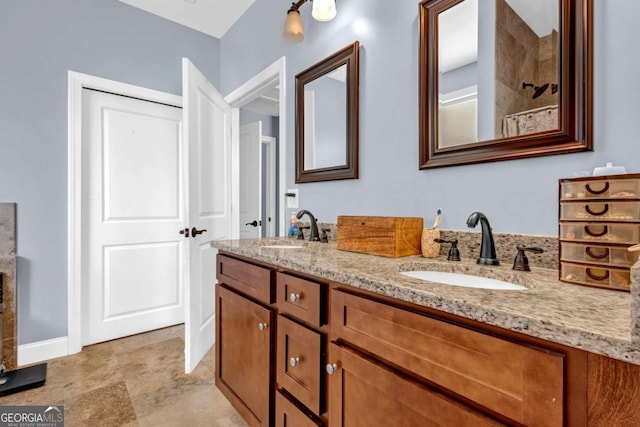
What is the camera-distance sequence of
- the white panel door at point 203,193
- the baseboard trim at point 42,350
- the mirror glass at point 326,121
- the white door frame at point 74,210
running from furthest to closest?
the white door frame at point 74,210 < the baseboard trim at point 42,350 < the white panel door at point 203,193 < the mirror glass at point 326,121

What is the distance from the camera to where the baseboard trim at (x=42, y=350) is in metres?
2.06

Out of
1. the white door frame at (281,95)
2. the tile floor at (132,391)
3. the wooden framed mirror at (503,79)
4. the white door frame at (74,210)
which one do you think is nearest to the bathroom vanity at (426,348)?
the wooden framed mirror at (503,79)

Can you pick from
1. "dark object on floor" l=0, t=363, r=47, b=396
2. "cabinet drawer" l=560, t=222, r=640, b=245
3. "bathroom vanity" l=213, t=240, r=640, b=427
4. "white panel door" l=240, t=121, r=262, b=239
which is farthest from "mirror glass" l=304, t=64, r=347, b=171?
"dark object on floor" l=0, t=363, r=47, b=396

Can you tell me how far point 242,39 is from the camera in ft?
8.45

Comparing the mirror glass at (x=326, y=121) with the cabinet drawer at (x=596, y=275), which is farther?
the mirror glass at (x=326, y=121)

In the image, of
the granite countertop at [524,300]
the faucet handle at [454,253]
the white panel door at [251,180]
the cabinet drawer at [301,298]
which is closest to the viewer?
the granite countertop at [524,300]

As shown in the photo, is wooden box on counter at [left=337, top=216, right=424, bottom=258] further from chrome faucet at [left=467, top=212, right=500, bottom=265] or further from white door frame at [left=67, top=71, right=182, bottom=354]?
white door frame at [left=67, top=71, right=182, bottom=354]

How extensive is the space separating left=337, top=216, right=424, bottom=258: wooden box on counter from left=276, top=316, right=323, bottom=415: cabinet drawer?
1.30ft

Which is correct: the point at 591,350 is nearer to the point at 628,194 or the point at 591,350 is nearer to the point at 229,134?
the point at 628,194

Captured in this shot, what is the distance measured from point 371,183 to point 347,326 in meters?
0.83

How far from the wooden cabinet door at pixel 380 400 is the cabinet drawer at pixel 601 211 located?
1.75 feet

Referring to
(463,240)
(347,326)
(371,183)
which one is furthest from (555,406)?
(371,183)

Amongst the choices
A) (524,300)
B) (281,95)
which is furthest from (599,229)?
(281,95)

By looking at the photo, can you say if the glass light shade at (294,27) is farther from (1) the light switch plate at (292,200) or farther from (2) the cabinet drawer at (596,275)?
(2) the cabinet drawer at (596,275)
